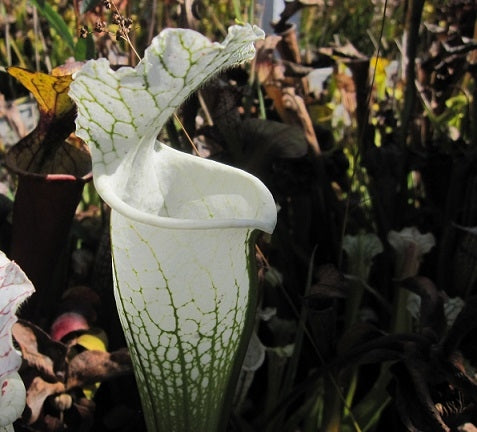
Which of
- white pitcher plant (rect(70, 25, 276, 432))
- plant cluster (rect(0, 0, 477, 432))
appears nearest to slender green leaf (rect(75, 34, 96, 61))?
plant cluster (rect(0, 0, 477, 432))

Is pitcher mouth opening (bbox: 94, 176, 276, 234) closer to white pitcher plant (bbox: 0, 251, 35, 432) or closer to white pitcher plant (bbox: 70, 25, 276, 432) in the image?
white pitcher plant (bbox: 70, 25, 276, 432)

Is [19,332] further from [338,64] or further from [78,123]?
[338,64]

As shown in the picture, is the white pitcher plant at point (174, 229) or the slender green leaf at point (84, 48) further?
the slender green leaf at point (84, 48)

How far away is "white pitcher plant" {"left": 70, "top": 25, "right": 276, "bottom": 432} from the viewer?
1.72 ft

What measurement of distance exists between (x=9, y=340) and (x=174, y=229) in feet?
0.57

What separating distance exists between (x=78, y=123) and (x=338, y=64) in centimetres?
121

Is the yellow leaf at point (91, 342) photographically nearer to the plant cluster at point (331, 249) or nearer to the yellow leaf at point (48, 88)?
the plant cluster at point (331, 249)

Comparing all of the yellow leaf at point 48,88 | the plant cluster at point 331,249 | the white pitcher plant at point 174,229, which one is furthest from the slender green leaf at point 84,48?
the white pitcher plant at point 174,229

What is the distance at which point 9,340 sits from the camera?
55cm

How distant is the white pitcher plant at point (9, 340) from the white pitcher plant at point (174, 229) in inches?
3.8

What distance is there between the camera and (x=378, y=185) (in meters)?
1.19

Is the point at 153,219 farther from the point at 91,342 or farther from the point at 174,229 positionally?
the point at 91,342

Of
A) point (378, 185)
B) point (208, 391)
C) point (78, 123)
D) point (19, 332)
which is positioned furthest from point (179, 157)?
point (378, 185)

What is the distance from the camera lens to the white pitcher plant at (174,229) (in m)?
0.53
